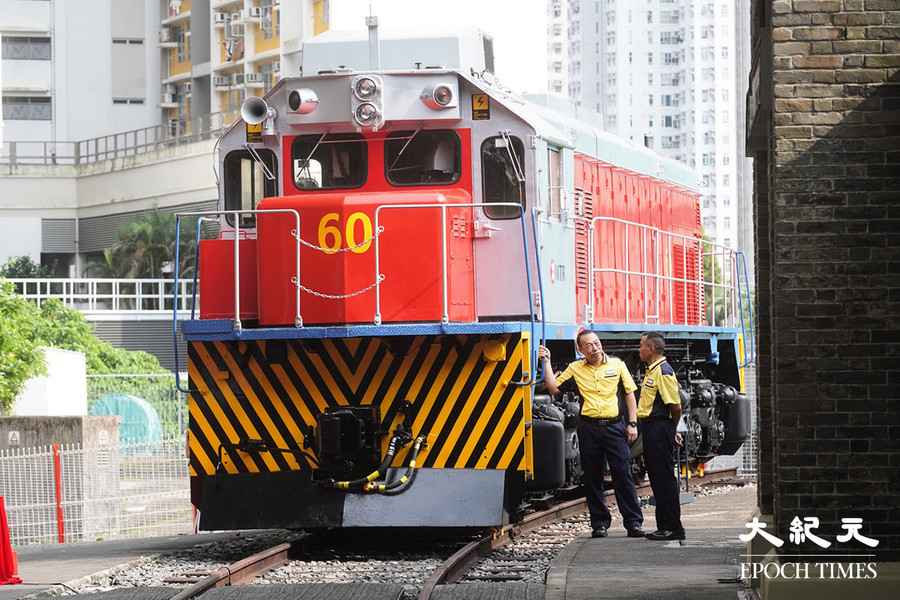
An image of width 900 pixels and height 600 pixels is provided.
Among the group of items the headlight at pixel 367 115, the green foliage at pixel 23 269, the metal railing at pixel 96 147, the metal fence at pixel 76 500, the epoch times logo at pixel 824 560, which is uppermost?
the metal railing at pixel 96 147

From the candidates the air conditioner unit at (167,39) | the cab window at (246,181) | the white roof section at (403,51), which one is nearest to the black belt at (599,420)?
the white roof section at (403,51)

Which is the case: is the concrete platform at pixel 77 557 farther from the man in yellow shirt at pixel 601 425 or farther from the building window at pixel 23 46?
the building window at pixel 23 46

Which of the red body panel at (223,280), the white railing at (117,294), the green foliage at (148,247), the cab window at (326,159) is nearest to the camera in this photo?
the red body panel at (223,280)

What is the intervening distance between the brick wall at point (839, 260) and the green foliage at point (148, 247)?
202 feet

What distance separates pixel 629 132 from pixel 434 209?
7.72 meters

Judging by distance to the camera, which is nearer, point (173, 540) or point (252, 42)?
point (173, 540)

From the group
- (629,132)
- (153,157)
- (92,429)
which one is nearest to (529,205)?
(629,132)

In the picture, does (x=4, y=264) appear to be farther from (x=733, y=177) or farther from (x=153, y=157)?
(x=733, y=177)

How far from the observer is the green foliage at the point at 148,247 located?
232 ft

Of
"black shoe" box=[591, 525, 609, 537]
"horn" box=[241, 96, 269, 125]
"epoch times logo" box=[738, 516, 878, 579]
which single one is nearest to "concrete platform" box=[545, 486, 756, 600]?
"black shoe" box=[591, 525, 609, 537]

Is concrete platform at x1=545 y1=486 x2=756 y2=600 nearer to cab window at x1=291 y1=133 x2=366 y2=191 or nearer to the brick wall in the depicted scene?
the brick wall

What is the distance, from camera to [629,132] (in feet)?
68.5

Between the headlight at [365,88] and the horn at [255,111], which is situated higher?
the headlight at [365,88]

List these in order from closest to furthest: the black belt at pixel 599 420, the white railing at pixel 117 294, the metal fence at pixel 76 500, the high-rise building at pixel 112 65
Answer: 1. the black belt at pixel 599 420
2. the metal fence at pixel 76 500
3. the white railing at pixel 117 294
4. the high-rise building at pixel 112 65
